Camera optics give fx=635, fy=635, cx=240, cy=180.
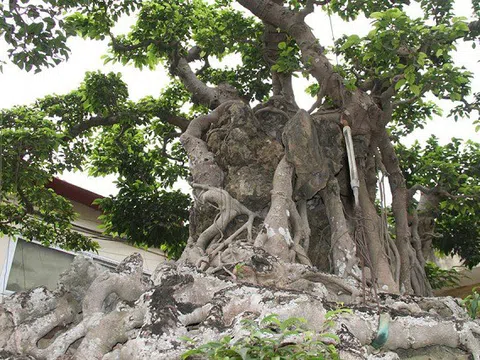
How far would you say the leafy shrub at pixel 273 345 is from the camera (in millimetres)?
3061

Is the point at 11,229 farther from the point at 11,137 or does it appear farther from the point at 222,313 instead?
the point at 222,313

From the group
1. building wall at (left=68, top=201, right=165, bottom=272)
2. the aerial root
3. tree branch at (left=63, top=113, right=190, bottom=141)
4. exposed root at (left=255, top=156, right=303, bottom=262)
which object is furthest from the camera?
building wall at (left=68, top=201, right=165, bottom=272)

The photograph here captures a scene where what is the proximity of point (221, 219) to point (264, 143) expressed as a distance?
46.6 inches

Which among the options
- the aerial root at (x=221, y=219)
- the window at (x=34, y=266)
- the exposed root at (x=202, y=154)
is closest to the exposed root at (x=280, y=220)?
the aerial root at (x=221, y=219)

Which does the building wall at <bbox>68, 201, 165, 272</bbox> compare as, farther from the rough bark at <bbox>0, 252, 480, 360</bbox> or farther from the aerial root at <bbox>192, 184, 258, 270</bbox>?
the rough bark at <bbox>0, 252, 480, 360</bbox>

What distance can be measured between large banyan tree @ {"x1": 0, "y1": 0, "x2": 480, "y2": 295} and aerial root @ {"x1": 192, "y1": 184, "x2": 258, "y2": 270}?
0.01 metres

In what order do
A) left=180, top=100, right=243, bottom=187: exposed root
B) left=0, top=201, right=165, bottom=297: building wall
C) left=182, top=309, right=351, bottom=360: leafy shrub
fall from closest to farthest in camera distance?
left=182, top=309, right=351, bottom=360: leafy shrub, left=180, top=100, right=243, bottom=187: exposed root, left=0, top=201, right=165, bottom=297: building wall

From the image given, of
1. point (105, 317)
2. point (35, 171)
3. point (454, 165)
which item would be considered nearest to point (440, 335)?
point (105, 317)

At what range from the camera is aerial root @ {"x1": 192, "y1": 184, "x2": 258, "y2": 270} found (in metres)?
5.80

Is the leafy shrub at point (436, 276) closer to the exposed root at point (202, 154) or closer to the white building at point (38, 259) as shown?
the exposed root at point (202, 154)

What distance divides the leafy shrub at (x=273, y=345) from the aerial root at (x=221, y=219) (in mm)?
2305

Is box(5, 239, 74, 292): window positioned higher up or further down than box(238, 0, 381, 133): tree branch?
further down

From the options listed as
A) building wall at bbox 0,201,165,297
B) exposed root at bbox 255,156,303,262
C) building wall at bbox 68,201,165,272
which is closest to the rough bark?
exposed root at bbox 255,156,303,262

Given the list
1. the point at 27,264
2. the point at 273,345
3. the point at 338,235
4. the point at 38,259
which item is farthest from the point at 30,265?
the point at 273,345
